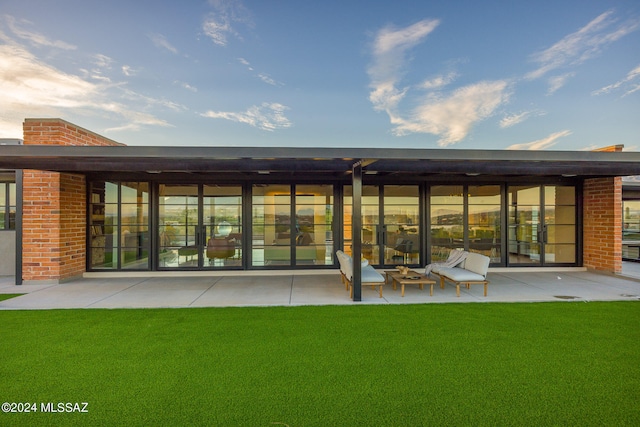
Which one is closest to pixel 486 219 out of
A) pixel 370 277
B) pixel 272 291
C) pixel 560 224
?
pixel 560 224

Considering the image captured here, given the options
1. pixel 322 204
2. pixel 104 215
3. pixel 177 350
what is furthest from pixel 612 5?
pixel 104 215

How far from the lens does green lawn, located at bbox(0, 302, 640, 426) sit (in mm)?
2447

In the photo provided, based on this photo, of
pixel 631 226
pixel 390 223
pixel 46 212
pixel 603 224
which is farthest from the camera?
pixel 631 226

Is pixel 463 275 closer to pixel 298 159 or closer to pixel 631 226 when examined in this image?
pixel 298 159

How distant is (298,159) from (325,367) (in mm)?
3600

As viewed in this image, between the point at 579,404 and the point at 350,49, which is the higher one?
the point at 350,49

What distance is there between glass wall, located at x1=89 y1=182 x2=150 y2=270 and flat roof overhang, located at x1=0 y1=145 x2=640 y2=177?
89.0 inches

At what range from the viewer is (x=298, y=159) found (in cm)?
557

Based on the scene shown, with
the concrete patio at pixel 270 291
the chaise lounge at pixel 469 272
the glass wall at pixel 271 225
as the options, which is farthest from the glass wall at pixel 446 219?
the glass wall at pixel 271 225

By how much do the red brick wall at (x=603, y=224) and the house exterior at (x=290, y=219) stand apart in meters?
0.03

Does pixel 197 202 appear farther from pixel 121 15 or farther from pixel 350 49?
pixel 350 49

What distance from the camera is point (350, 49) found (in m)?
12.6

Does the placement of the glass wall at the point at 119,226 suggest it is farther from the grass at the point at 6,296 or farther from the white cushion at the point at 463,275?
the white cushion at the point at 463,275

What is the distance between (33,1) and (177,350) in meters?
12.5
